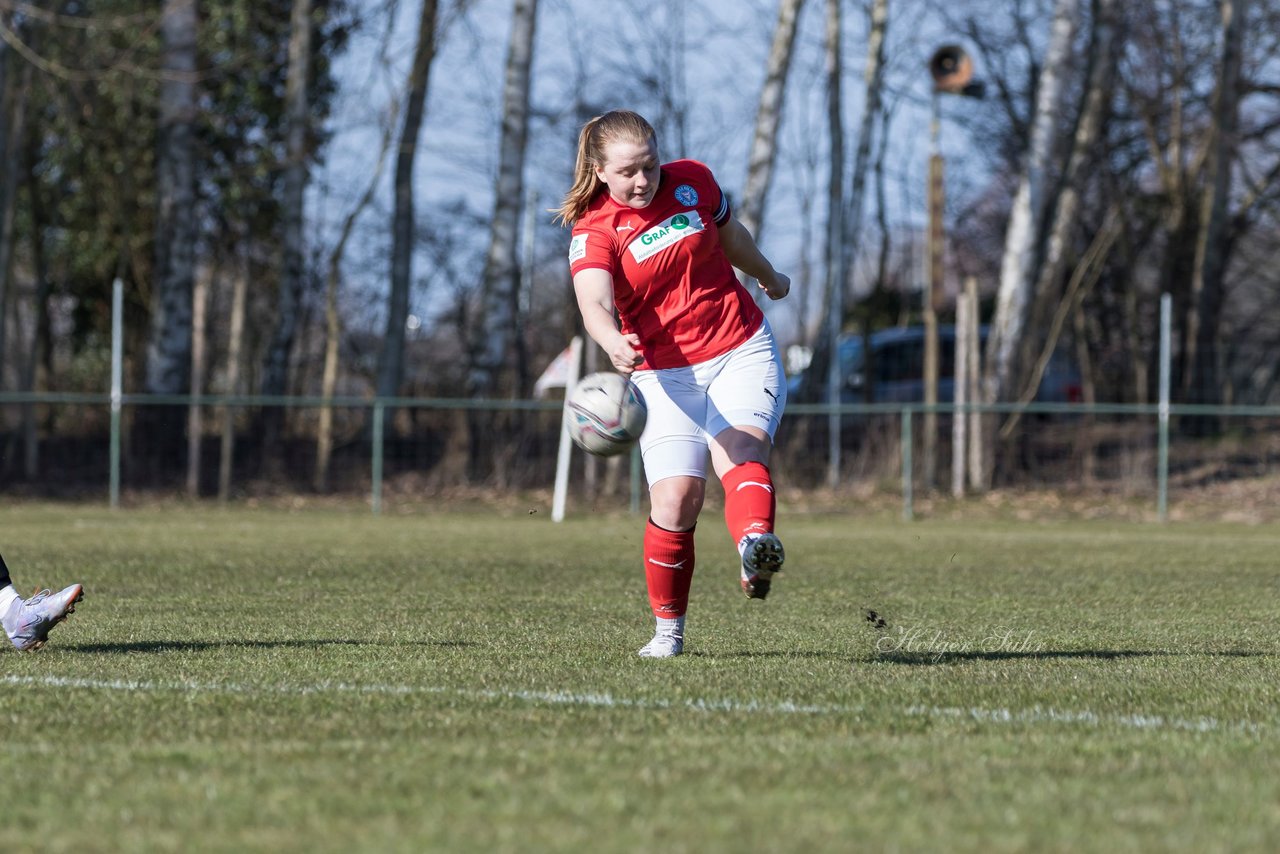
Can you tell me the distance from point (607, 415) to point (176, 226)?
19.1 meters

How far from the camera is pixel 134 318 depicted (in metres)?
29.4

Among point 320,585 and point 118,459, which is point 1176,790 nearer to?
point 320,585

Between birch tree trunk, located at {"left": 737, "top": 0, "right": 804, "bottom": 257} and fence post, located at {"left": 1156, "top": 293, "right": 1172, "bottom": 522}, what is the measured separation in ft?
18.6

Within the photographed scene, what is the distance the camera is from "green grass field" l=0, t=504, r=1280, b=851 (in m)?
3.24

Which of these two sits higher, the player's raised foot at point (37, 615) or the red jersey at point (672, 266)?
the red jersey at point (672, 266)

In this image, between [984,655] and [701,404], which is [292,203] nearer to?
[701,404]

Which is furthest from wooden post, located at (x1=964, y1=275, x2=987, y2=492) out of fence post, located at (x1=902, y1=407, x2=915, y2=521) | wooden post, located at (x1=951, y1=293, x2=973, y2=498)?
fence post, located at (x1=902, y1=407, x2=915, y2=521)

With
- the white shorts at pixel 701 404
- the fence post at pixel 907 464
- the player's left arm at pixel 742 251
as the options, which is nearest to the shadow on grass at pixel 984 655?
the white shorts at pixel 701 404

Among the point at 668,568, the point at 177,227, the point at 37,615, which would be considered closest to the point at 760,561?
the point at 668,568

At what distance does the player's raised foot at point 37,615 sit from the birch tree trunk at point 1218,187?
67.9ft

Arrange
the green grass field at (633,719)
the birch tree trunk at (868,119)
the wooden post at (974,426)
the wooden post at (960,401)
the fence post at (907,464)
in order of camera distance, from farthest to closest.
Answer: the birch tree trunk at (868,119), the wooden post at (974,426), the wooden post at (960,401), the fence post at (907,464), the green grass field at (633,719)

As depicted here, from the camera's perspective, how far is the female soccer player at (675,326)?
573 centimetres

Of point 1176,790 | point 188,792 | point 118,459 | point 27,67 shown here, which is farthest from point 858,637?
point 27,67

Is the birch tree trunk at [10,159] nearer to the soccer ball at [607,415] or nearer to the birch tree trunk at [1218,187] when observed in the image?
the birch tree trunk at [1218,187]
